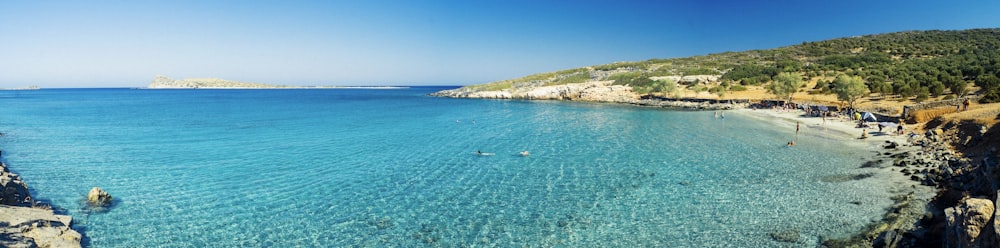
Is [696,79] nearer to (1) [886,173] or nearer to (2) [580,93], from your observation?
(2) [580,93]

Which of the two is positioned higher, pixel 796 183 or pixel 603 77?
pixel 603 77

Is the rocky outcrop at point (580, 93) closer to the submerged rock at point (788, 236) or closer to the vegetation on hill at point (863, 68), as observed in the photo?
the vegetation on hill at point (863, 68)

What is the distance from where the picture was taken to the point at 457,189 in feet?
61.8

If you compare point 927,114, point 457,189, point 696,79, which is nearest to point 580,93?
point 696,79

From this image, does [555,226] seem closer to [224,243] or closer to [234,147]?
[224,243]

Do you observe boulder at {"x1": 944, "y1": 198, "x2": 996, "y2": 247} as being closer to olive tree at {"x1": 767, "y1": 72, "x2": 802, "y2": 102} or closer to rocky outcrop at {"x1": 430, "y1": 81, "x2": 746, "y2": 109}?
olive tree at {"x1": 767, "y1": 72, "x2": 802, "y2": 102}

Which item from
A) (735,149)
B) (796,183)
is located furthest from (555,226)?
(735,149)

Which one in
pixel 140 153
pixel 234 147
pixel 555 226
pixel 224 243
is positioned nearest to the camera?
pixel 224 243

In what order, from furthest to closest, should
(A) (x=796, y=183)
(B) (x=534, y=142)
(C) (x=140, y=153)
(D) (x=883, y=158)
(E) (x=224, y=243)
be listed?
(B) (x=534, y=142)
(C) (x=140, y=153)
(D) (x=883, y=158)
(A) (x=796, y=183)
(E) (x=224, y=243)

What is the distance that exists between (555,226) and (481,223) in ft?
7.60

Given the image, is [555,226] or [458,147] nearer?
[555,226]

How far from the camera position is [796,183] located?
63.2 feet

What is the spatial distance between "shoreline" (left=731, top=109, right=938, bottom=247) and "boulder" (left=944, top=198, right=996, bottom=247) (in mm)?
4049

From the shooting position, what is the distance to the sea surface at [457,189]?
1358cm
